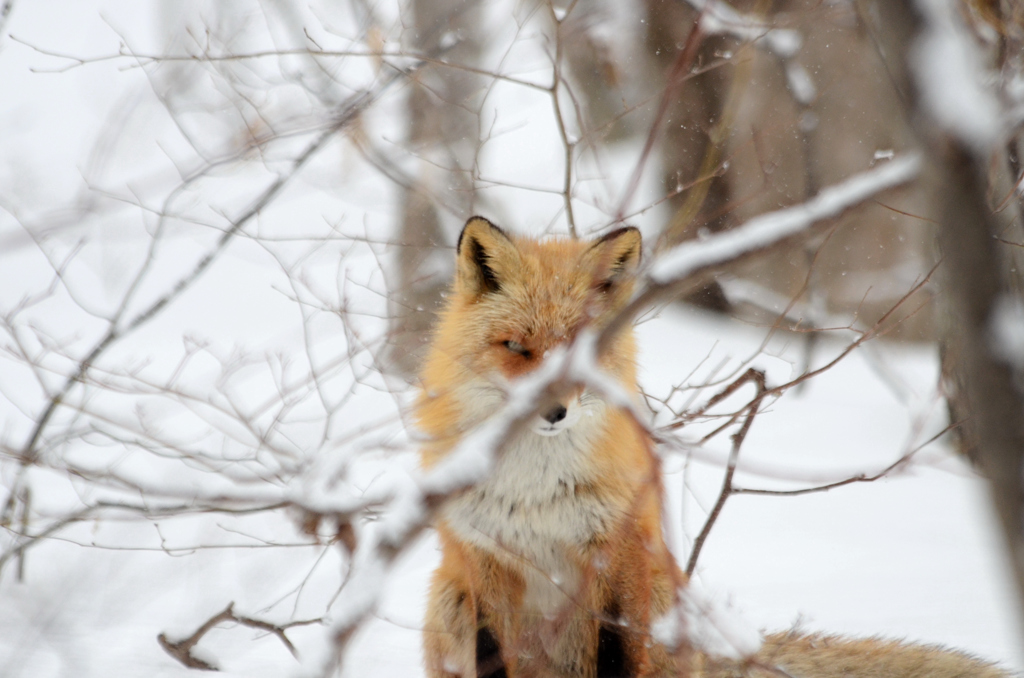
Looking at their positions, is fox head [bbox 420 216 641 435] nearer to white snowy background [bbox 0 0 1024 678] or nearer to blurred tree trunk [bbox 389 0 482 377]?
white snowy background [bbox 0 0 1024 678]

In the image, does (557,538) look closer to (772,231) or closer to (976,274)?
(772,231)

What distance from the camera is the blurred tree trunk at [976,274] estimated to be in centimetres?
55

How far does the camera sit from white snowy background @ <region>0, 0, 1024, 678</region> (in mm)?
2334

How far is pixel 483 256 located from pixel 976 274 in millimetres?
2557

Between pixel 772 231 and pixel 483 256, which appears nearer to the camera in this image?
pixel 772 231

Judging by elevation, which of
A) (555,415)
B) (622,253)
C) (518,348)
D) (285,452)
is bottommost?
(285,452)

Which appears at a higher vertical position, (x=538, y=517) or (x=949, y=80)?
(x=538, y=517)

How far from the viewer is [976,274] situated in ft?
1.85

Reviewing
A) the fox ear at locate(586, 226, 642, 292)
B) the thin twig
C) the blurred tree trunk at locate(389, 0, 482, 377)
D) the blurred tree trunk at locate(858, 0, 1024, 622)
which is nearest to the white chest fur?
the thin twig

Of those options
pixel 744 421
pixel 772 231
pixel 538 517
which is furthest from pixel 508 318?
pixel 772 231

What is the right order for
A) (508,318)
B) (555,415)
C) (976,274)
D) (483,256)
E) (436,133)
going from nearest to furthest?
(976,274) < (555,415) < (508,318) < (483,256) < (436,133)

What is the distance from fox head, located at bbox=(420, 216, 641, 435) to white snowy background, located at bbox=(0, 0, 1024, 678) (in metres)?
0.29

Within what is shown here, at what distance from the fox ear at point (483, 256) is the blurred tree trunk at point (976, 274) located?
2314 millimetres

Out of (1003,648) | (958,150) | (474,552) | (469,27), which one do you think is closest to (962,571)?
(1003,648)
